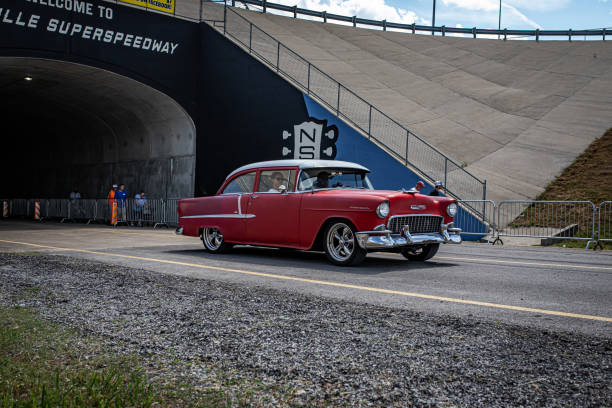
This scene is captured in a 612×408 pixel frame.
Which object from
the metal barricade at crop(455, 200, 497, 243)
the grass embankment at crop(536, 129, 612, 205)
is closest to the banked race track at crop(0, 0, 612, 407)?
the grass embankment at crop(536, 129, 612, 205)

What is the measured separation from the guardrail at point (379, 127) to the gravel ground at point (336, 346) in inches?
526

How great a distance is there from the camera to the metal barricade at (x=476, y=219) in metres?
16.0

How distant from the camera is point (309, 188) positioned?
357 inches

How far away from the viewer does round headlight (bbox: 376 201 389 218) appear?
8039 millimetres

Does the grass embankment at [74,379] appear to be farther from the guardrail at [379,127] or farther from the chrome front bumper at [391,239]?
the guardrail at [379,127]

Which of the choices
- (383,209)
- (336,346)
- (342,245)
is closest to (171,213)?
(342,245)

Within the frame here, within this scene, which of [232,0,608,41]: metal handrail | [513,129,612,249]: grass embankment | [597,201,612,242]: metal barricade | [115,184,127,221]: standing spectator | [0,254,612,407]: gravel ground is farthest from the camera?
[232,0,608,41]: metal handrail

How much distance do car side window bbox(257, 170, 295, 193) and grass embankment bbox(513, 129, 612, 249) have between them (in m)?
9.04

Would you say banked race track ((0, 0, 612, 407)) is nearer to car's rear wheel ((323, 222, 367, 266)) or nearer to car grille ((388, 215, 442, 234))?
car's rear wheel ((323, 222, 367, 266))

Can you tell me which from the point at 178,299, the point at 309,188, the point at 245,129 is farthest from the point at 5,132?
the point at 178,299

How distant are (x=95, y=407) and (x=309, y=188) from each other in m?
6.79

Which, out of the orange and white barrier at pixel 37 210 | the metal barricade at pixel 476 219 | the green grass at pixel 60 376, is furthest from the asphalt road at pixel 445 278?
the orange and white barrier at pixel 37 210

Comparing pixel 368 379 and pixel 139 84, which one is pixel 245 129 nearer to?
pixel 139 84

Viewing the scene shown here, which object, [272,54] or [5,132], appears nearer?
[272,54]
